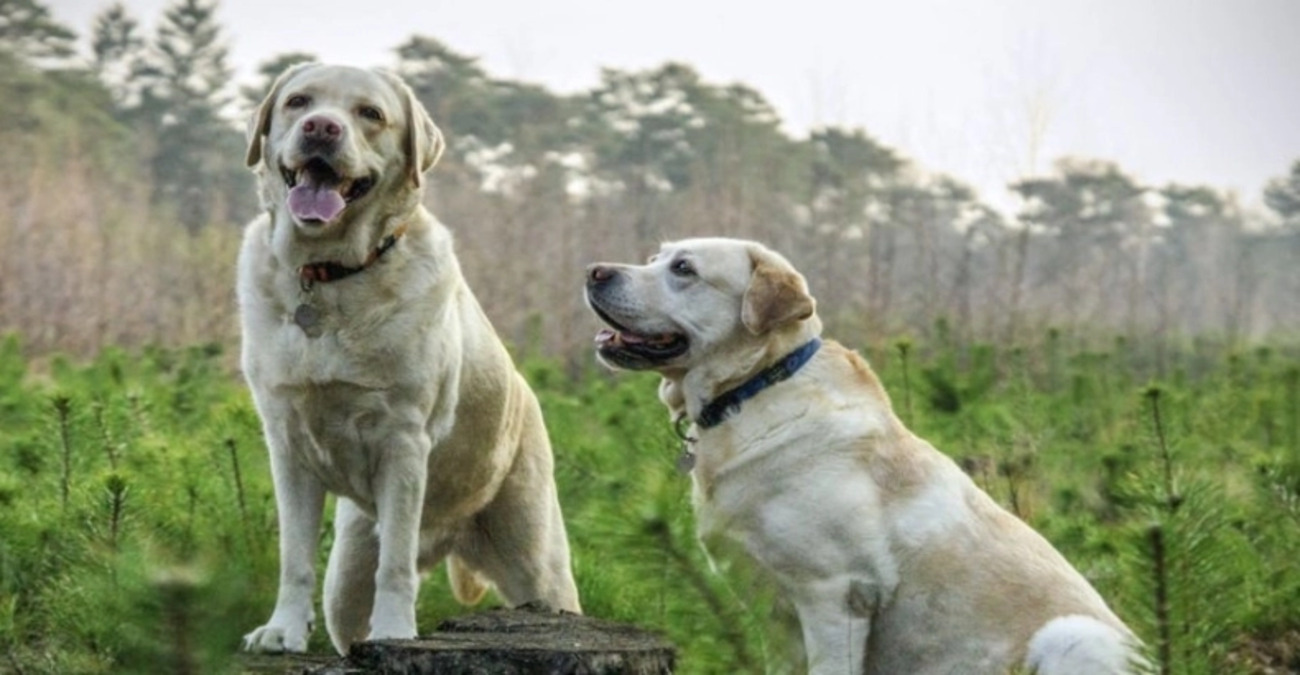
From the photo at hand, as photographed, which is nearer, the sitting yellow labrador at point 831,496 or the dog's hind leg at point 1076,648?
the dog's hind leg at point 1076,648

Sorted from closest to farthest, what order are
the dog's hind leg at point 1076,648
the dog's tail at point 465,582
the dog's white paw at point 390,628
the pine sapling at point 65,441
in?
the dog's hind leg at point 1076,648, the dog's white paw at point 390,628, the dog's tail at point 465,582, the pine sapling at point 65,441

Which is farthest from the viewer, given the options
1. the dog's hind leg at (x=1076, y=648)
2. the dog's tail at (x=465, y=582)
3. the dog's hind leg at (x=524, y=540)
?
the dog's tail at (x=465, y=582)

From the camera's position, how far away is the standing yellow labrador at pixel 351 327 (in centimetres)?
442

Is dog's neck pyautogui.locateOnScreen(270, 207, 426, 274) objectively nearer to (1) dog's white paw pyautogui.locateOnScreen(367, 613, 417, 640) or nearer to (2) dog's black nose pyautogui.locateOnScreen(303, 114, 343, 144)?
(2) dog's black nose pyautogui.locateOnScreen(303, 114, 343, 144)

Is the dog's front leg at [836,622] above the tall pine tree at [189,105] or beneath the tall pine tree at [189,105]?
above

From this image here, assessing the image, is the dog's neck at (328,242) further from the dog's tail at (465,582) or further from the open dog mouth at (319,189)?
the dog's tail at (465,582)

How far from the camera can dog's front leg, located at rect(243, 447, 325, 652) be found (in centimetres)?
449

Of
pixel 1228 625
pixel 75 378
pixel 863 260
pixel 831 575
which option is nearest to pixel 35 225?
pixel 75 378

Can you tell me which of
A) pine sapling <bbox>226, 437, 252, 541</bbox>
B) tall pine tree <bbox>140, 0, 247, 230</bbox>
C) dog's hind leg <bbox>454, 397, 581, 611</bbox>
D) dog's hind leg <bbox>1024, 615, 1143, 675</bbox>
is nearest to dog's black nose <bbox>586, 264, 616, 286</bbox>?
dog's hind leg <bbox>454, 397, 581, 611</bbox>

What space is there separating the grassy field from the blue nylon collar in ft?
0.72

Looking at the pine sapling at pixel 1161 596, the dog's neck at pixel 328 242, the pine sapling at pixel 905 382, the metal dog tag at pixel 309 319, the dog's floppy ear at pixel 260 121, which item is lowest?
the pine sapling at pixel 905 382

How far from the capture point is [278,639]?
14.7 ft

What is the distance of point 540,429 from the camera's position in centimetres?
526

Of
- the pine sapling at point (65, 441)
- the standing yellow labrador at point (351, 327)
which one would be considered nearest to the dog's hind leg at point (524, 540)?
the standing yellow labrador at point (351, 327)
